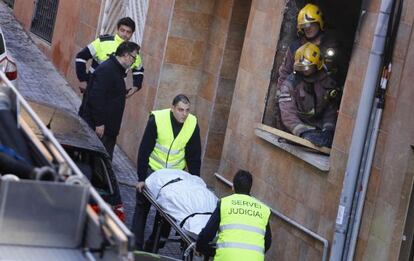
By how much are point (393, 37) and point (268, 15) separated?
264 cm

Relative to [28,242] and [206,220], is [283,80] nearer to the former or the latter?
[206,220]

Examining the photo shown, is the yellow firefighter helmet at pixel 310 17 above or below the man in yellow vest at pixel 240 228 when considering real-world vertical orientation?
above

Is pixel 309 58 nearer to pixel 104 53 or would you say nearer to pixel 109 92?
pixel 109 92

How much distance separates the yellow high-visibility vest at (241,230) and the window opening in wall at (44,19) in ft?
41.6

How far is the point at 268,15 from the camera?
12.7 meters

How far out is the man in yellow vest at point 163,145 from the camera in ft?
36.4

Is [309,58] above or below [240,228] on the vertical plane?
above

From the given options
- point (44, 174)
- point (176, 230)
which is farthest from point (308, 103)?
point (44, 174)

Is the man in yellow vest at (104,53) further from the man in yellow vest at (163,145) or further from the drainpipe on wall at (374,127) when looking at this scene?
the drainpipe on wall at (374,127)

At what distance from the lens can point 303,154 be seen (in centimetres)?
1148

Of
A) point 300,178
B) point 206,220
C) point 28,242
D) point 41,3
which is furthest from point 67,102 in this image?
point 28,242

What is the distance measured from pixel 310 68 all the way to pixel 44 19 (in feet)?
34.9

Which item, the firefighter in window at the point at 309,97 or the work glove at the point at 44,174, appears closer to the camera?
the work glove at the point at 44,174

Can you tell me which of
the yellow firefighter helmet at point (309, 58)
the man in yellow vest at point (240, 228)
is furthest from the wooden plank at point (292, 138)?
the man in yellow vest at point (240, 228)
